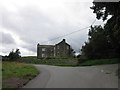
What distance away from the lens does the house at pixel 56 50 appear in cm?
9500

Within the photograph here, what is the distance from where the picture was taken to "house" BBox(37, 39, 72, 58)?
312 feet

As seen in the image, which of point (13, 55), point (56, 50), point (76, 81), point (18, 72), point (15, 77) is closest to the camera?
point (76, 81)

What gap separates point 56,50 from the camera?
97.5 m

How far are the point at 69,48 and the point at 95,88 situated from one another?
275ft

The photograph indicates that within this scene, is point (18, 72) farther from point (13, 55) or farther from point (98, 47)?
point (13, 55)

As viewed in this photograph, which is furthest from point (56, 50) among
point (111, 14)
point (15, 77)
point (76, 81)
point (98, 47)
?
point (76, 81)

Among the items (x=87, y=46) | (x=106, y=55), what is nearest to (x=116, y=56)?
(x=106, y=55)

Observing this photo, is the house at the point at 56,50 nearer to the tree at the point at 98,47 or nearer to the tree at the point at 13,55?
the tree at the point at 13,55

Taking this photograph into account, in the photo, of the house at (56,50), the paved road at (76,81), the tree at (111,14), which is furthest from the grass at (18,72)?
the house at (56,50)

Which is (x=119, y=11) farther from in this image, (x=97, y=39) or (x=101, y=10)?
(x=97, y=39)

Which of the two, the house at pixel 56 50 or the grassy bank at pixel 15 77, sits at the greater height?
the house at pixel 56 50

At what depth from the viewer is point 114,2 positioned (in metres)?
20.3

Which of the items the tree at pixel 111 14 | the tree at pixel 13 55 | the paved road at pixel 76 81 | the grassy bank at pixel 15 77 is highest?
the tree at pixel 111 14

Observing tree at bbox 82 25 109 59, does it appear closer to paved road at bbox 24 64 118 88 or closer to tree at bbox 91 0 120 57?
tree at bbox 91 0 120 57
